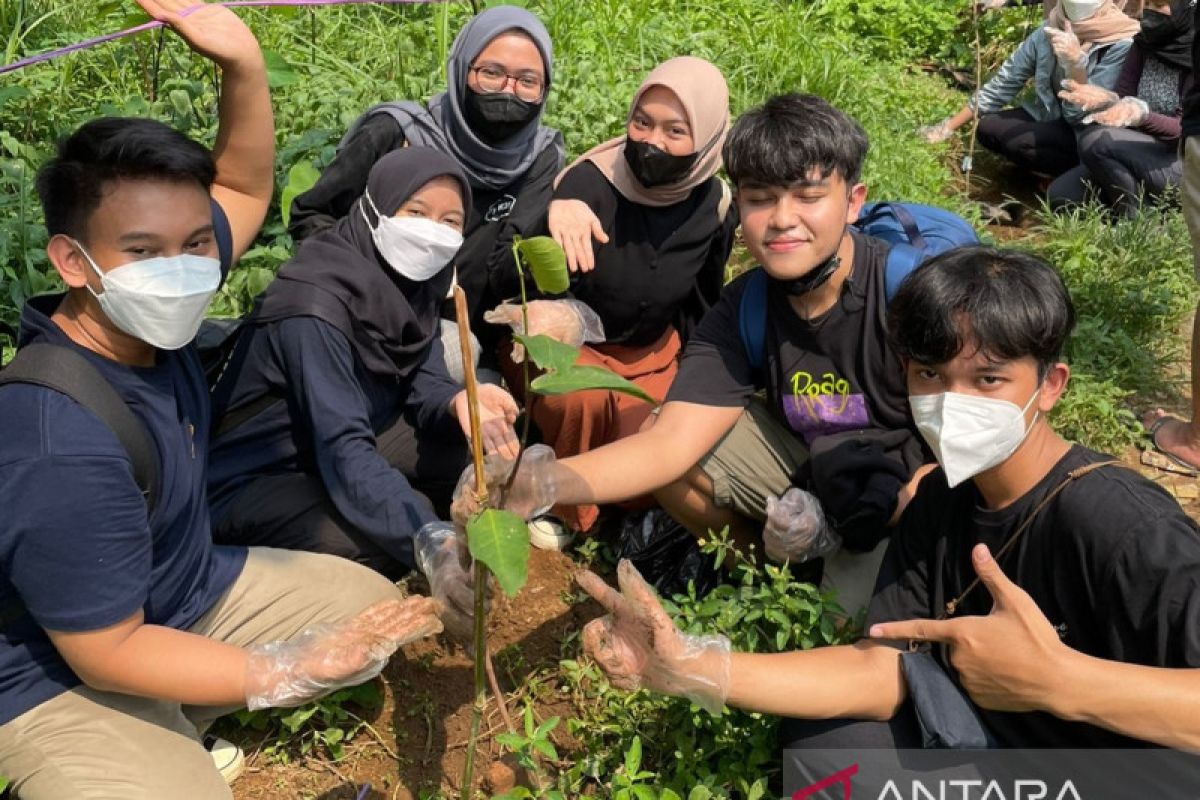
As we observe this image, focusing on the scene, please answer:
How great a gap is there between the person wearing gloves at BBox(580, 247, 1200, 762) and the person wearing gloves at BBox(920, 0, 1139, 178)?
4165 millimetres

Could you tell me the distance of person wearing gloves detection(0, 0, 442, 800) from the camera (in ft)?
6.60

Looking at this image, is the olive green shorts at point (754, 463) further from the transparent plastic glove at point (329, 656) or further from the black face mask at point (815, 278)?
the transparent plastic glove at point (329, 656)

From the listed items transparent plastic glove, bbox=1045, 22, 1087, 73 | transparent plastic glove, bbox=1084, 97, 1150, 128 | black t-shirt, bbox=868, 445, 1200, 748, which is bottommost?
black t-shirt, bbox=868, 445, 1200, 748

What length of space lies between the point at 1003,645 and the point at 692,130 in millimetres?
1874

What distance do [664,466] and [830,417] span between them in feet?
1.52

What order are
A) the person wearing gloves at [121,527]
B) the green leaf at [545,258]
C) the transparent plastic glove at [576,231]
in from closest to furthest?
the green leaf at [545,258]
the person wearing gloves at [121,527]
the transparent plastic glove at [576,231]

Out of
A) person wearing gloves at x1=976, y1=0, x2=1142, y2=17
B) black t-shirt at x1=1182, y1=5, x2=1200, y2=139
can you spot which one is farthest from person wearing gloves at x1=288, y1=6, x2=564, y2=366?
person wearing gloves at x1=976, y1=0, x2=1142, y2=17

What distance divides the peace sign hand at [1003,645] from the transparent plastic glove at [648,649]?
34 centimetres

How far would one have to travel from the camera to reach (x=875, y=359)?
112 inches

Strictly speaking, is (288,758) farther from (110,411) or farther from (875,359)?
(875,359)

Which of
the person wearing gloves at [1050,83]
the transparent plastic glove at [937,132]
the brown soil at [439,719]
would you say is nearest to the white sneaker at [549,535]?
the brown soil at [439,719]

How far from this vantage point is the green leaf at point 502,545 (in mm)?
1788

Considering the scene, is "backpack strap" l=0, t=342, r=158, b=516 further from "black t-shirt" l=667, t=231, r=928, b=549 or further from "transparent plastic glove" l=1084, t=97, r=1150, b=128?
"transparent plastic glove" l=1084, t=97, r=1150, b=128

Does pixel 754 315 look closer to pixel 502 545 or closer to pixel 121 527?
pixel 502 545
